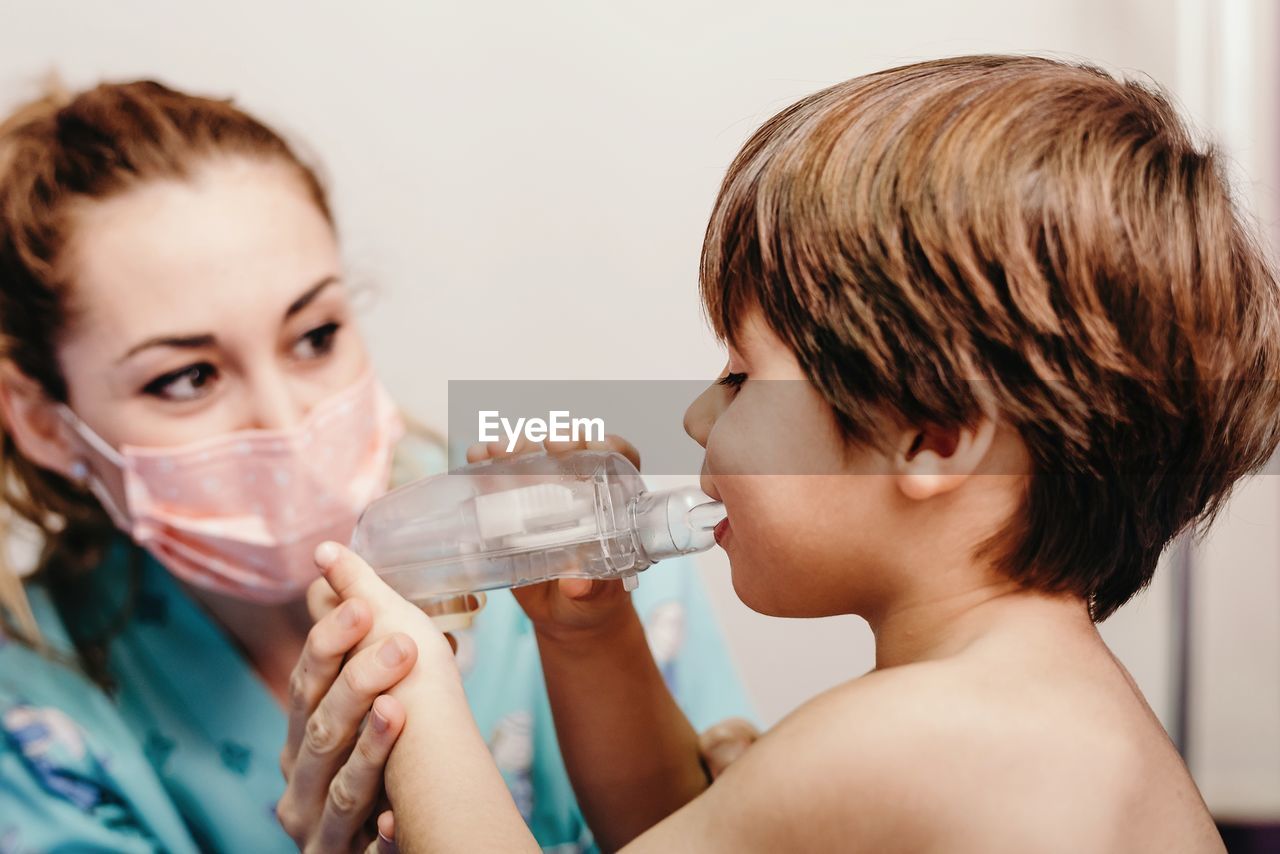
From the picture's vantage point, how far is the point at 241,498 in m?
0.88

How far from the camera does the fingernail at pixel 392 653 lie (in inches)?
26.4

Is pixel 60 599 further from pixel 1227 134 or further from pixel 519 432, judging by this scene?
pixel 1227 134

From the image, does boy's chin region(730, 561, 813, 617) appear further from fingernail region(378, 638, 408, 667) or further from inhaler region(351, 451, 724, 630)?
fingernail region(378, 638, 408, 667)

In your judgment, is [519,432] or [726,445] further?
[519,432]

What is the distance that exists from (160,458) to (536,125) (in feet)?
1.40

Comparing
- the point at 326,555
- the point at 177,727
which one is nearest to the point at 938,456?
the point at 326,555

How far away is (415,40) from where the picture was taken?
0.98m

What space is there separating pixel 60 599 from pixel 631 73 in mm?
656

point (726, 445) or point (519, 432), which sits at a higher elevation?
point (726, 445)

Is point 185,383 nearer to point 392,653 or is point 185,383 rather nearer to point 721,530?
point 392,653

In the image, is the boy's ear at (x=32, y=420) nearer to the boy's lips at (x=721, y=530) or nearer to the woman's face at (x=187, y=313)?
the woman's face at (x=187, y=313)

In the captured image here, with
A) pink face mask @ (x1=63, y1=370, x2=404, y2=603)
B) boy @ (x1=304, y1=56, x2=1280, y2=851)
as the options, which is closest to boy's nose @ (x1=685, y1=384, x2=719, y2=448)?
boy @ (x1=304, y1=56, x2=1280, y2=851)

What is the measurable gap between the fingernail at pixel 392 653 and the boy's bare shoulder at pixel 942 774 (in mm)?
224

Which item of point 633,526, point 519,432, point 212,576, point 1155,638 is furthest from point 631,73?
point 1155,638
